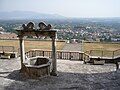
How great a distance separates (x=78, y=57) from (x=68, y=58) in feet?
3.21

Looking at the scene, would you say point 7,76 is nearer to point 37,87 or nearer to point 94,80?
point 37,87

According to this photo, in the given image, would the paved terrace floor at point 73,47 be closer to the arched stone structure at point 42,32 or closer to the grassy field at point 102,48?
the grassy field at point 102,48

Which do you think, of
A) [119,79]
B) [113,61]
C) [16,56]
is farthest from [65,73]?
[16,56]

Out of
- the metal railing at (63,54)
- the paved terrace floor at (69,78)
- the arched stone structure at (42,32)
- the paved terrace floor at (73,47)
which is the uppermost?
the arched stone structure at (42,32)

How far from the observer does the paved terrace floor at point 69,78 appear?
12781mm

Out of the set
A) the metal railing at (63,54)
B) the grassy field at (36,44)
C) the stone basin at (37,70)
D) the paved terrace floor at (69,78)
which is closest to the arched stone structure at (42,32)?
the stone basin at (37,70)

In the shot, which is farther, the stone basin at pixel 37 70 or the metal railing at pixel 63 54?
the metal railing at pixel 63 54

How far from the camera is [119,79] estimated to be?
45.5 feet

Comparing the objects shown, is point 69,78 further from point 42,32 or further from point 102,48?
point 102,48

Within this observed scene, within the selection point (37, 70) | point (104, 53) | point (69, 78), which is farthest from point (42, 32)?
point (104, 53)

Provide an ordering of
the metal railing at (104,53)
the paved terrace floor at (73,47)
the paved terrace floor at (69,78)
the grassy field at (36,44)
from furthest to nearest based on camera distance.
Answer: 1. the grassy field at (36,44)
2. the paved terrace floor at (73,47)
3. the metal railing at (104,53)
4. the paved terrace floor at (69,78)

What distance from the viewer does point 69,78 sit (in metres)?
14.8

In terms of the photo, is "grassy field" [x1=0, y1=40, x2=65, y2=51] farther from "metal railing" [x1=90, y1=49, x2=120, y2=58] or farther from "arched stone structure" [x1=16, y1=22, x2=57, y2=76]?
"arched stone structure" [x1=16, y1=22, x2=57, y2=76]

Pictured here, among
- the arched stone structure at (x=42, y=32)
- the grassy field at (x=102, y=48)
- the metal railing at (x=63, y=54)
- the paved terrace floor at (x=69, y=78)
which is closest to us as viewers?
the paved terrace floor at (x=69, y=78)
